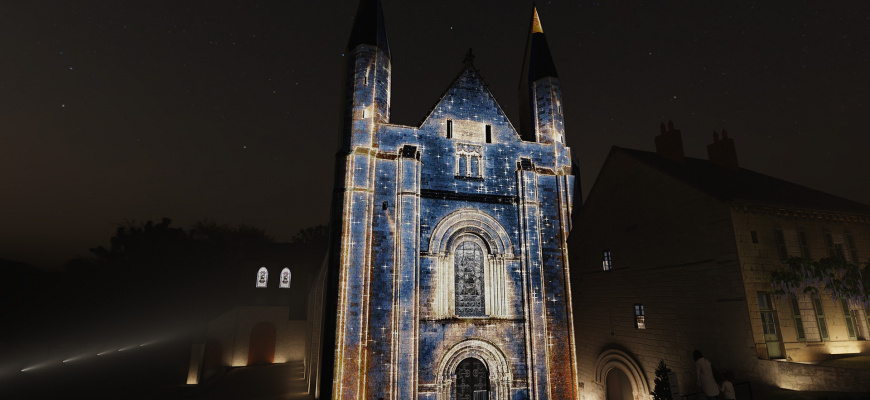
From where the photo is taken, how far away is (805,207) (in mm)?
13914

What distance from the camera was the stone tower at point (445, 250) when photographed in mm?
13539

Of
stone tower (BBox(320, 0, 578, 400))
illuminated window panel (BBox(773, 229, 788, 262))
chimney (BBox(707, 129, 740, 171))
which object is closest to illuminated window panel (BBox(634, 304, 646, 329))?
stone tower (BBox(320, 0, 578, 400))

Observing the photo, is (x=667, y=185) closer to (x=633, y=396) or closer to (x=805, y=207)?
(x=805, y=207)

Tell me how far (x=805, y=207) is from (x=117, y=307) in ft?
159

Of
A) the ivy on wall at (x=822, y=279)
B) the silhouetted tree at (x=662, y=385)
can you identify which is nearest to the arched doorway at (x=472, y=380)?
the silhouetted tree at (x=662, y=385)

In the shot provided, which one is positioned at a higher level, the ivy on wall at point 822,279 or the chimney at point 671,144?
the chimney at point 671,144

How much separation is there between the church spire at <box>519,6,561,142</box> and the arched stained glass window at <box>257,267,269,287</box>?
28532 millimetres

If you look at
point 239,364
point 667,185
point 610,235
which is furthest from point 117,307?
point 667,185

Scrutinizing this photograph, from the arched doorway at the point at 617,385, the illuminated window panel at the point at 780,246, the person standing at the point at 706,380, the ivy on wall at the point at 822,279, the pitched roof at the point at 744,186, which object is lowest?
the arched doorway at the point at 617,385

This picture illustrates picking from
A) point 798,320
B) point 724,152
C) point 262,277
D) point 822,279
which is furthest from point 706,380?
point 262,277

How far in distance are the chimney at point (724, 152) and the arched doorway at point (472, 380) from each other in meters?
15.2

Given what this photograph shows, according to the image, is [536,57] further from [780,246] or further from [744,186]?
[780,246]

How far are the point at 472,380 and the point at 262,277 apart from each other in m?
29.0

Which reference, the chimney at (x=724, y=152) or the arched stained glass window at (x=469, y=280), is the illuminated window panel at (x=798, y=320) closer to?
the chimney at (x=724, y=152)
